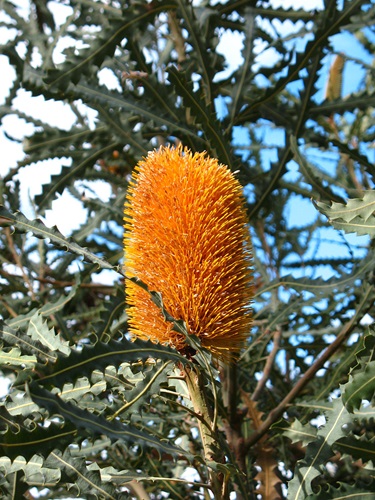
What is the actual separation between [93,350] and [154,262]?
24 centimetres

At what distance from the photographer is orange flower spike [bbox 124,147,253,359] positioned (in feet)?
3.38

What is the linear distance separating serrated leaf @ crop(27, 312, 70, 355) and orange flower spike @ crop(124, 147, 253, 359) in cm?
13

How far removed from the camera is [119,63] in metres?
1.77

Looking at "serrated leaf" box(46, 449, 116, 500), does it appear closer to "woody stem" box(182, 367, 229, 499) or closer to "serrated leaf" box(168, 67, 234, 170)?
"woody stem" box(182, 367, 229, 499)

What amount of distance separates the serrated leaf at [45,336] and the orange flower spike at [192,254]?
126mm

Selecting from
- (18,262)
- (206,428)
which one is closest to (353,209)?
(206,428)

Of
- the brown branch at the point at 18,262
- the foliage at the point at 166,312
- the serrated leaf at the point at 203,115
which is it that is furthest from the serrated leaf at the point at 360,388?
the brown branch at the point at 18,262

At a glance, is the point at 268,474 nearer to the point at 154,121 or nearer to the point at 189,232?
the point at 189,232

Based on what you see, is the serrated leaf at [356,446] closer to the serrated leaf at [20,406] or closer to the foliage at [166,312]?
the foliage at [166,312]

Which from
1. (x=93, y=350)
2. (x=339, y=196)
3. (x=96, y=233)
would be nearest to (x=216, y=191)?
(x=93, y=350)

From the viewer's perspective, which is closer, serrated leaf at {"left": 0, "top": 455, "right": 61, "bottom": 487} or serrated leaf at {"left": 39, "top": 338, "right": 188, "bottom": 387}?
serrated leaf at {"left": 39, "top": 338, "right": 188, "bottom": 387}

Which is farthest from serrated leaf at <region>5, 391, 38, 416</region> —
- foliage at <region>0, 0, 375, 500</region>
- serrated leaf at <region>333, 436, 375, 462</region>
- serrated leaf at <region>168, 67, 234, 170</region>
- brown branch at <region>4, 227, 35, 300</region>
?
brown branch at <region>4, 227, 35, 300</region>

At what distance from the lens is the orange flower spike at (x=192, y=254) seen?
1.03 meters

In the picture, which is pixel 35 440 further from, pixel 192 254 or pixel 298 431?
pixel 298 431
